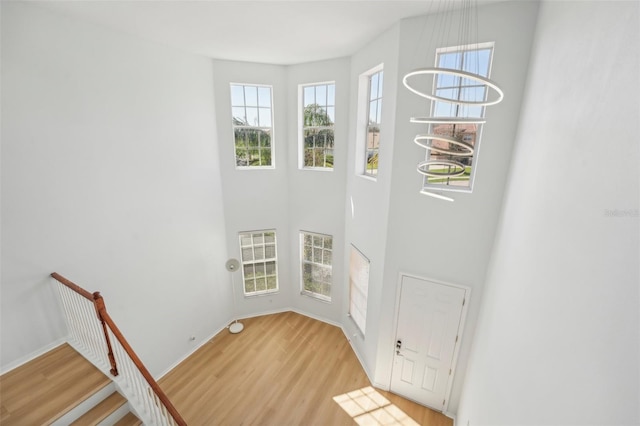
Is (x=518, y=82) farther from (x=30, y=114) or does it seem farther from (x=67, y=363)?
(x=67, y=363)

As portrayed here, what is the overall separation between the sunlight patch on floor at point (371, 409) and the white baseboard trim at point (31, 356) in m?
3.90

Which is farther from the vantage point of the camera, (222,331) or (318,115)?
(222,331)

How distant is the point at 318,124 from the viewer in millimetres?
5309

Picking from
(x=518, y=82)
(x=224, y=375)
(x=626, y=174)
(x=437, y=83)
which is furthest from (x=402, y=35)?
(x=224, y=375)

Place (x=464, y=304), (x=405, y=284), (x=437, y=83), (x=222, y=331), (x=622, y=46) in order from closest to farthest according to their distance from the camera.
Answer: (x=622, y=46)
(x=437, y=83)
(x=464, y=304)
(x=405, y=284)
(x=222, y=331)

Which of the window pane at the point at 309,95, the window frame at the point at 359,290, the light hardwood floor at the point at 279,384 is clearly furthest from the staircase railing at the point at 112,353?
the window pane at the point at 309,95

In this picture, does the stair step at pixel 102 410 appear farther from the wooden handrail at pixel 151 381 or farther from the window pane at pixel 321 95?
the window pane at pixel 321 95

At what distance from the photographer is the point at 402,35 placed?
3271 mm

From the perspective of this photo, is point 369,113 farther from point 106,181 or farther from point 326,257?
point 106,181

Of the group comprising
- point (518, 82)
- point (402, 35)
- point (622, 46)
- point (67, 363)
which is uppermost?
point (402, 35)

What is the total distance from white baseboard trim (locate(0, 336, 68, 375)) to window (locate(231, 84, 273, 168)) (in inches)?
146

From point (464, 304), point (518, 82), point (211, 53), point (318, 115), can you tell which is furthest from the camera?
point (318, 115)

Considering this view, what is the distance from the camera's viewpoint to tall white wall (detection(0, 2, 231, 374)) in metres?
2.84

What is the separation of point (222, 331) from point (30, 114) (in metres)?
4.76
